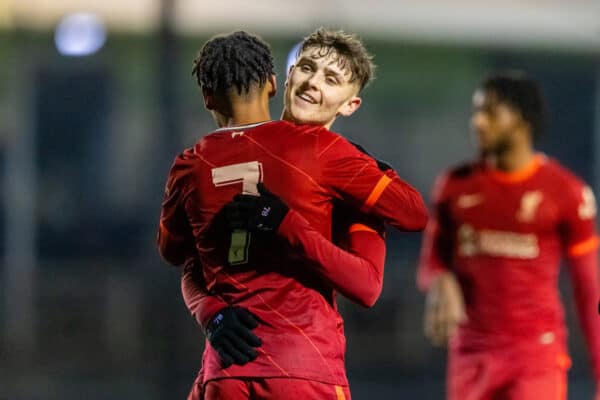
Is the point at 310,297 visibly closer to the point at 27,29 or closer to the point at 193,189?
the point at 193,189

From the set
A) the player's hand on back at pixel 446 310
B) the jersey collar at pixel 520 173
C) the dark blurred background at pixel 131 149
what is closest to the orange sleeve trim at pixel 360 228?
the player's hand on back at pixel 446 310

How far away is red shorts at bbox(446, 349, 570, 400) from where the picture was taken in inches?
191

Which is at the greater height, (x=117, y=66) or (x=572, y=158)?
(x=117, y=66)

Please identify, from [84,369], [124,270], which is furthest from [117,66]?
[84,369]

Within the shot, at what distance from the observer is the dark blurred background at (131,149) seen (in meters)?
10.9

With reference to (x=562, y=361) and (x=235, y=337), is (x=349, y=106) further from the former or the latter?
(x=562, y=361)

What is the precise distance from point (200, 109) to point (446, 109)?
274 centimetres

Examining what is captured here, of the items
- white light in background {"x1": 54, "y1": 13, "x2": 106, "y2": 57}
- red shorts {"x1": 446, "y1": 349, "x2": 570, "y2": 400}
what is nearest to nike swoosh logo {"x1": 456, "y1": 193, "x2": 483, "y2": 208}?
red shorts {"x1": 446, "y1": 349, "x2": 570, "y2": 400}

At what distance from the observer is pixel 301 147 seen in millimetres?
3039

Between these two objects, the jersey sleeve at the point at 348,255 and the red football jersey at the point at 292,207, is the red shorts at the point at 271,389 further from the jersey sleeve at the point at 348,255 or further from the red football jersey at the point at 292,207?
the jersey sleeve at the point at 348,255

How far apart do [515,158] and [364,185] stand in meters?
2.32

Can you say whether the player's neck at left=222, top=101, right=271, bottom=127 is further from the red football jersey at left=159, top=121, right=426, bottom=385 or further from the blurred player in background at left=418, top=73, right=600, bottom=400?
the blurred player in background at left=418, top=73, right=600, bottom=400

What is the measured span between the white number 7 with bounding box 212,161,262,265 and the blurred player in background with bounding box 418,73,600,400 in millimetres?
2140

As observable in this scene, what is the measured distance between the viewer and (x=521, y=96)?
207 inches
